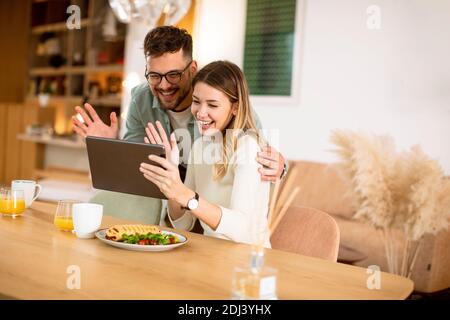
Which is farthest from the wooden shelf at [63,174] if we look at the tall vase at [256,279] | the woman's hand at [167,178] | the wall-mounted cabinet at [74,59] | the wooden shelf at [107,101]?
the tall vase at [256,279]

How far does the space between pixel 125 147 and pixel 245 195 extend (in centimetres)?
37

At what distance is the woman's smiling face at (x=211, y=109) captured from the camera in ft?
6.11

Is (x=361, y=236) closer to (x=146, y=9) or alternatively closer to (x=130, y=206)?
(x=130, y=206)

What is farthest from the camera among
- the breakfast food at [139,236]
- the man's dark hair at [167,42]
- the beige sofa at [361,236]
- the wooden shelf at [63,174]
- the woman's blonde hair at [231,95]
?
the wooden shelf at [63,174]

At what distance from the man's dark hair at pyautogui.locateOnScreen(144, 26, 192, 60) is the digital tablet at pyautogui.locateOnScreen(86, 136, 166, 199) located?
566mm

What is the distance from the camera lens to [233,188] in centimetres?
168

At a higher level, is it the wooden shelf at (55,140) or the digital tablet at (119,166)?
the digital tablet at (119,166)

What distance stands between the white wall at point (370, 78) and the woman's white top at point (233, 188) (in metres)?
2.24

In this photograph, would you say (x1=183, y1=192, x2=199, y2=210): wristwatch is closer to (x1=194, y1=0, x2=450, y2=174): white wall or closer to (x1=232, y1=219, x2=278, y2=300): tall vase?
(x1=232, y1=219, x2=278, y2=300): tall vase

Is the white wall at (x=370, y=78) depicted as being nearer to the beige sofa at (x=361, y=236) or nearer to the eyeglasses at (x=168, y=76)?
the beige sofa at (x=361, y=236)

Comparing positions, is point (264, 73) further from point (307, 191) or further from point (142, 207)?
point (142, 207)

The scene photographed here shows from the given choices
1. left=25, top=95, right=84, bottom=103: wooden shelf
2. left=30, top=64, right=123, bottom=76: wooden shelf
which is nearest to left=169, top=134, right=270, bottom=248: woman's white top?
left=30, top=64, right=123, bottom=76: wooden shelf

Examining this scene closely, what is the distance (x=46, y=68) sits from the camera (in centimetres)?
688

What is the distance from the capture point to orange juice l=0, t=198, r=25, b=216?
5.83 feet
